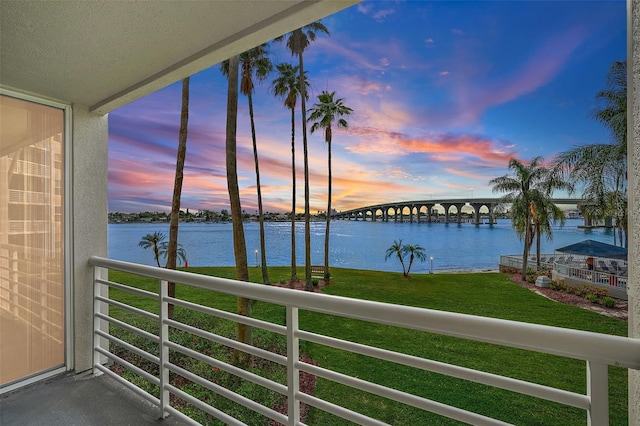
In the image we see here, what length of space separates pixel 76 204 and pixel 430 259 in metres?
18.3

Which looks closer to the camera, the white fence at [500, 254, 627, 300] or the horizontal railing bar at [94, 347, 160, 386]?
the horizontal railing bar at [94, 347, 160, 386]

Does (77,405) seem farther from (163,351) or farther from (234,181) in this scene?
(234,181)

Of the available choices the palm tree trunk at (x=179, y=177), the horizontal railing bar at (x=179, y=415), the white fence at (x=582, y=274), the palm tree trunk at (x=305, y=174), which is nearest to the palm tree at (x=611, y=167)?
the white fence at (x=582, y=274)

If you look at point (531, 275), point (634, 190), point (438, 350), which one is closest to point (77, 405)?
→ point (634, 190)

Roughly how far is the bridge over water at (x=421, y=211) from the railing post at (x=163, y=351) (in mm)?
13665

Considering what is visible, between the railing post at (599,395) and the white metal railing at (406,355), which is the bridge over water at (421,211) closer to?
the white metal railing at (406,355)

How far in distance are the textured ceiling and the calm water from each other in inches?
425

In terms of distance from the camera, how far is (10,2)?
1.23m

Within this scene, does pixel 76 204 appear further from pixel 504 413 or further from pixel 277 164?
pixel 277 164

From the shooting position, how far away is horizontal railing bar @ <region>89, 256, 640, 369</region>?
0.68 m

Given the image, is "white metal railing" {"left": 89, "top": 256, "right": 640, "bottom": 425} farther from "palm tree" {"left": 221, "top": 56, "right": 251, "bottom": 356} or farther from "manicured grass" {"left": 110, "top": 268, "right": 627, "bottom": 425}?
"manicured grass" {"left": 110, "top": 268, "right": 627, "bottom": 425}

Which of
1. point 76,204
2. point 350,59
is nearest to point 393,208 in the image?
point 350,59

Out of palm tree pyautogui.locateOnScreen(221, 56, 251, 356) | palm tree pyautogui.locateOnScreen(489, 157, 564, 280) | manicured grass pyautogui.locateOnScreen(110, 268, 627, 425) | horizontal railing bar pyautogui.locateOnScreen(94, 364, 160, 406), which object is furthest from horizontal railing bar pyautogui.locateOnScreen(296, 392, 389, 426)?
palm tree pyautogui.locateOnScreen(489, 157, 564, 280)

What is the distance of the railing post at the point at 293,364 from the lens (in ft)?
4.18
